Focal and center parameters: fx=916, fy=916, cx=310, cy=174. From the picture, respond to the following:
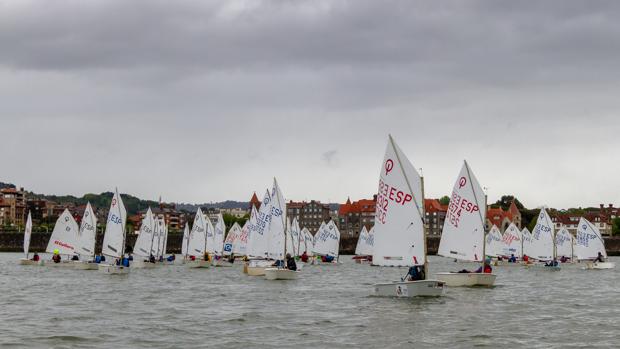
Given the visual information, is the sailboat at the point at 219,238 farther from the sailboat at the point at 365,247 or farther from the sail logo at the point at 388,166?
the sail logo at the point at 388,166

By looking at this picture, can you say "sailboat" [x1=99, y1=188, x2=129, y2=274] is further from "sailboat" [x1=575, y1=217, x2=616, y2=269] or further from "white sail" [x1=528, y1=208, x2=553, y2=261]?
"sailboat" [x1=575, y1=217, x2=616, y2=269]

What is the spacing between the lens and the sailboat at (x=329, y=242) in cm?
11369

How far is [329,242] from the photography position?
11444 centimetres

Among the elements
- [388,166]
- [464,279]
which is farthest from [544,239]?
[388,166]

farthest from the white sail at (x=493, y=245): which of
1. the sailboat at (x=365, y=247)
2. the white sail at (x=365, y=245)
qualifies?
the white sail at (x=365, y=245)

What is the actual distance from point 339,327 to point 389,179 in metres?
11.6

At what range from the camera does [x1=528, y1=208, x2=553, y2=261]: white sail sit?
98375 millimetres

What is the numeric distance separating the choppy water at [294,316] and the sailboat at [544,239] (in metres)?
39.9

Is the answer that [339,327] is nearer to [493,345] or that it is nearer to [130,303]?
[493,345]

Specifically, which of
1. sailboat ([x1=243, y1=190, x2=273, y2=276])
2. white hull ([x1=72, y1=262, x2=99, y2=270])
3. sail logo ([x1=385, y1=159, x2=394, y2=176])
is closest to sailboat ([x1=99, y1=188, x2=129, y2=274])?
white hull ([x1=72, y1=262, x2=99, y2=270])

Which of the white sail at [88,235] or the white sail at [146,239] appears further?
the white sail at [146,239]

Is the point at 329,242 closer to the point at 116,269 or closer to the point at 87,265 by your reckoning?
the point at 87,265

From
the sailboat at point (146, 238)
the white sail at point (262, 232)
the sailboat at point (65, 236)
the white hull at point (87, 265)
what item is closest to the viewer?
the white sail at point (262, 232)

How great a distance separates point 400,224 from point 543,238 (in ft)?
194
